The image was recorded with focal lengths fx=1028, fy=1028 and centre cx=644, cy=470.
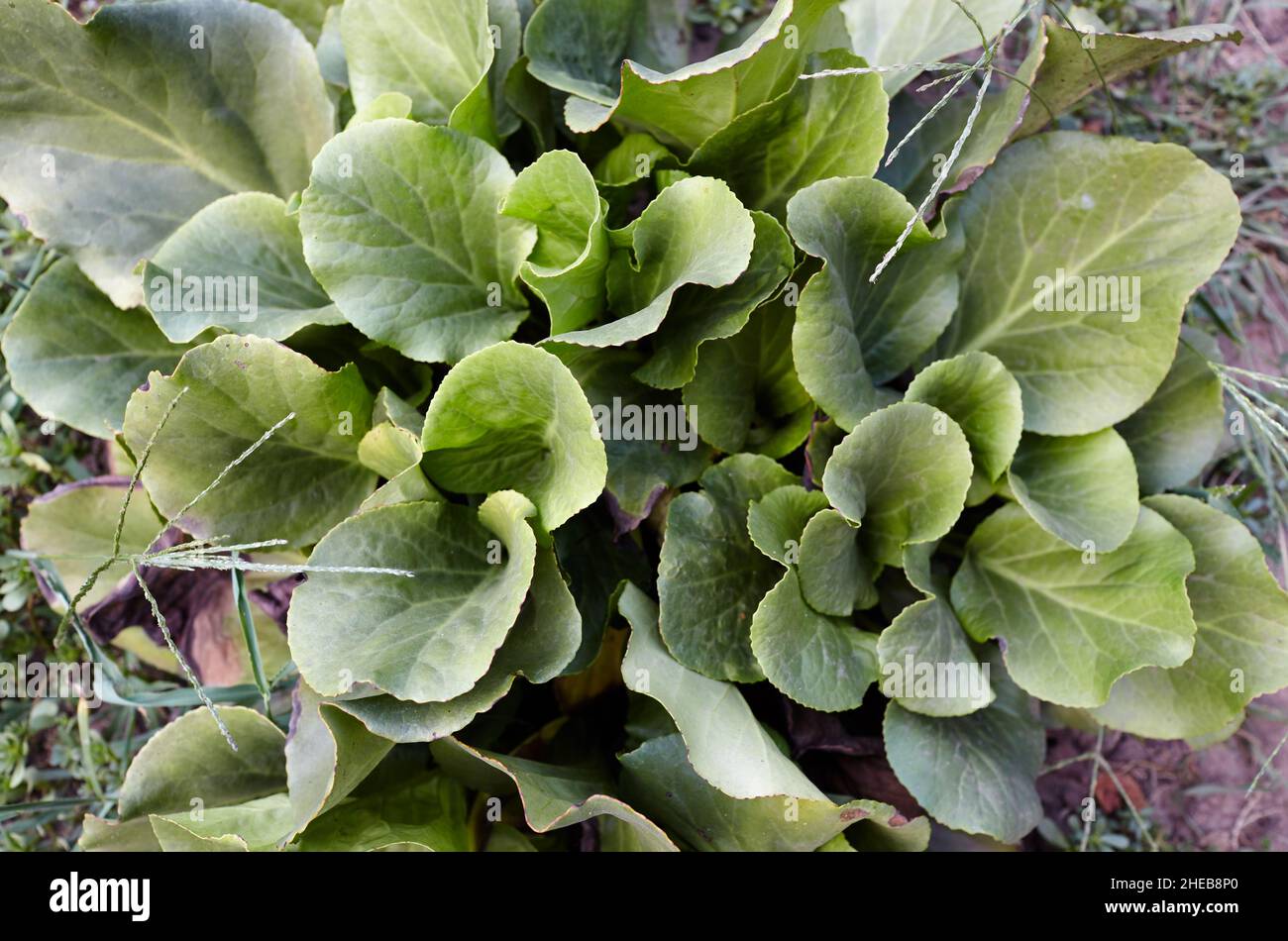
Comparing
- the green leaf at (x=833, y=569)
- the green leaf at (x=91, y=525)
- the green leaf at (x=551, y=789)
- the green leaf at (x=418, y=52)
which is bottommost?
the green leaf at (x=551, y=789)

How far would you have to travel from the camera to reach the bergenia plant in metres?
1.10

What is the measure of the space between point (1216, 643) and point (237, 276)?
4.17 ft

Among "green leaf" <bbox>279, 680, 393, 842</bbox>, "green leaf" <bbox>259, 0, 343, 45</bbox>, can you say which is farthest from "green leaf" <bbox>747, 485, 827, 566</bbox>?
"green leaf" <bbox>259, 0, 343, 45</bbox>

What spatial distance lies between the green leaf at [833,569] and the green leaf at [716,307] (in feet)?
0.75

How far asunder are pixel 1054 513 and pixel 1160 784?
2.24ft

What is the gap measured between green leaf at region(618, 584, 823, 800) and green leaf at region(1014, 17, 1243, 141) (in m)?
0.77

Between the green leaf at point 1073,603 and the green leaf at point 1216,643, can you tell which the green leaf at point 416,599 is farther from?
the green leaf at point 1216,643

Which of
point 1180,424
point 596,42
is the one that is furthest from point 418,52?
point 1180,424

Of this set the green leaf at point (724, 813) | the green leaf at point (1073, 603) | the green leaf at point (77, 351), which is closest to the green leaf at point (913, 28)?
the green leaf at point (1073, 603)

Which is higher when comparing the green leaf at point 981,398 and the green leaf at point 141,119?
the green leaf at point 141,119

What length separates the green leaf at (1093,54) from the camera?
110 cm

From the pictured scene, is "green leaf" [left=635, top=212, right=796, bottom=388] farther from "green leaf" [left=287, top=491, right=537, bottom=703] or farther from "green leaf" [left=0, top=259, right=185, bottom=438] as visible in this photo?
"green leaf" [left=0, top=259, right=185, bottom=438]

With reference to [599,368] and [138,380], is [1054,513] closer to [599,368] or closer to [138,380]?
[599,368]

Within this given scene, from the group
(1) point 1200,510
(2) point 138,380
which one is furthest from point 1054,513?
(2) point 138,380
